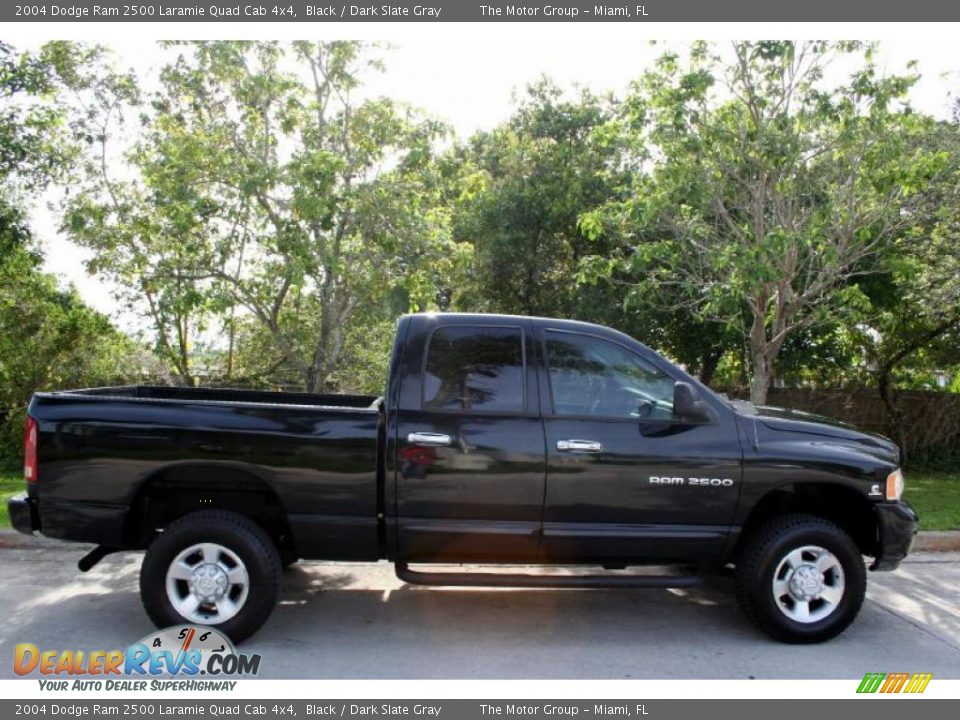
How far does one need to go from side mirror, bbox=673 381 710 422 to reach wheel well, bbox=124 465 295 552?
247cm

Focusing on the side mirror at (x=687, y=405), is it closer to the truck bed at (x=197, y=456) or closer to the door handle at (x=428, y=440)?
the door handle at (x=428, y=440)

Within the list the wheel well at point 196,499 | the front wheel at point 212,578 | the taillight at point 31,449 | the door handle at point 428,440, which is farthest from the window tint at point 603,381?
A: the taillight at point 31,449

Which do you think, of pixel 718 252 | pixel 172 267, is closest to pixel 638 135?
pixel 718 252

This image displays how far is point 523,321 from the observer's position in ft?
16.9

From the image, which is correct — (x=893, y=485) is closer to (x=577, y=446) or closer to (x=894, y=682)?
(x=894, y=682)

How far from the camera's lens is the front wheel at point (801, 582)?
496cm

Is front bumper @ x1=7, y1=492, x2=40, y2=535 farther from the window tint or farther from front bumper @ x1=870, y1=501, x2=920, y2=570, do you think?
front bumper @ x1=870, y1=501, x2=920, y2=570

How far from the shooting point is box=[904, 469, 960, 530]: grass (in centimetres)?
817

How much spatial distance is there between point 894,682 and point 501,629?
7.49 ft

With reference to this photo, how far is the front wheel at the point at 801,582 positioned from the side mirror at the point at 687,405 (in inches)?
35.0

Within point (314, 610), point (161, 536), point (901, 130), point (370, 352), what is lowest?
point (314, 610)

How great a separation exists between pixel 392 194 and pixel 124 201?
3296 millimetres
